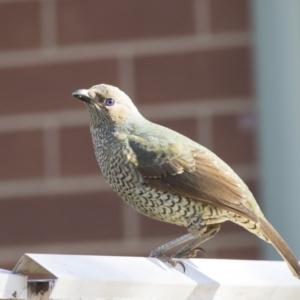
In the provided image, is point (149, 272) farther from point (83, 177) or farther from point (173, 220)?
point (83, 177)

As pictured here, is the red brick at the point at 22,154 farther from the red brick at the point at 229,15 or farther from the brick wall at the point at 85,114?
the red brick at the point at 229,15

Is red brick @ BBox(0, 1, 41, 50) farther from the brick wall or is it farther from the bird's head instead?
the bird's head

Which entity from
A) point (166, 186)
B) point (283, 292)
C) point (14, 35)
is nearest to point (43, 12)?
point (14, 35)

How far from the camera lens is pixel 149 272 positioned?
1912mm

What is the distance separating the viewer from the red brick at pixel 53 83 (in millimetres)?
3900

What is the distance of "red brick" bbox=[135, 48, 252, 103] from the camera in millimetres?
3898

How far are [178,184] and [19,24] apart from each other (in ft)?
4.78

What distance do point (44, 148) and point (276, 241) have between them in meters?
1.41

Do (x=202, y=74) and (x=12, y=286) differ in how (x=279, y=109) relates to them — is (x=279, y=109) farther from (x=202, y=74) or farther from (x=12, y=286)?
(x=12, y=286)

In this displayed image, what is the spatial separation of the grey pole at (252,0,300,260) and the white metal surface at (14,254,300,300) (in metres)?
1.52

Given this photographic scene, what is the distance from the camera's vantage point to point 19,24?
13.1ft

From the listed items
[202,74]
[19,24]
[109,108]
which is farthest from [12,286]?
[19,24]

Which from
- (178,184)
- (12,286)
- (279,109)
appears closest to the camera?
(12,286)

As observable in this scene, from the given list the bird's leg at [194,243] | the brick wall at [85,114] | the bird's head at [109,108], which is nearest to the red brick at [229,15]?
the brick wall at [85,114]
